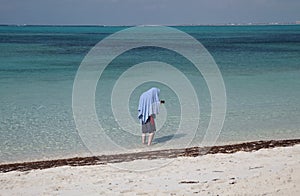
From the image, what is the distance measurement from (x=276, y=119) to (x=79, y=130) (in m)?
6.08

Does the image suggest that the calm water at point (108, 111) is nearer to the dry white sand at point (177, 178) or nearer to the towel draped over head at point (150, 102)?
the towel draped over head at point (150, 102)

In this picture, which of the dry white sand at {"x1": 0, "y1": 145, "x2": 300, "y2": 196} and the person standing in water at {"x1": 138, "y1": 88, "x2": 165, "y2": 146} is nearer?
the dry white sand at {"x1": 0, "y1": 145, "x2": 300, "y2": 196}

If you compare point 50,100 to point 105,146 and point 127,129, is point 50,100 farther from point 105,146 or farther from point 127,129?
point 105,146

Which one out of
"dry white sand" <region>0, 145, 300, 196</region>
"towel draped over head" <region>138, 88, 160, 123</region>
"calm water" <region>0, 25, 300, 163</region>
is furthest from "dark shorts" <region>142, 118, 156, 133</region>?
"dry white sand" <region>0, 145, 300, 196</region>

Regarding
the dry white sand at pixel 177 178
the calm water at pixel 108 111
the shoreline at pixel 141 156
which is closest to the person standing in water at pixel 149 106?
the calm water at pixel 108 111

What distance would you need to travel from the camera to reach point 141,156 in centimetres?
1046

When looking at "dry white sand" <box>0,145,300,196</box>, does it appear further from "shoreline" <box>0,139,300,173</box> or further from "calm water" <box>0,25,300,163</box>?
"calm water" <box>0,25,300,163</box>

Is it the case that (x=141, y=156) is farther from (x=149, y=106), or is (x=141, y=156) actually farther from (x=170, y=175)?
(x=170, y=175)

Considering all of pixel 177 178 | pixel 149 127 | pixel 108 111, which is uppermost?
pixel 108 111

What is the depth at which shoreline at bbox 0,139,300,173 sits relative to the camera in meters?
9.88

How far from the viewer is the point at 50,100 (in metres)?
18.2

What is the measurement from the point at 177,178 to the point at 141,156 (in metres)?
2.36

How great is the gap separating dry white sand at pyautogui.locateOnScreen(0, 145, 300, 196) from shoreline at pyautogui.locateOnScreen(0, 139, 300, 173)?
0.52 meters

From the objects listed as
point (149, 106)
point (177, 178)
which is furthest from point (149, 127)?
point (177, 178)
